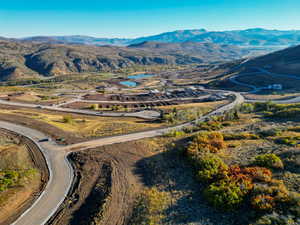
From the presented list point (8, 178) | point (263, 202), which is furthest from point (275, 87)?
point (8, 178)

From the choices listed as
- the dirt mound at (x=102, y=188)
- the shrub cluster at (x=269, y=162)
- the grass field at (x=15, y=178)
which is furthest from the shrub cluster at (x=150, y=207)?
the grass field at (x=15, y=178)

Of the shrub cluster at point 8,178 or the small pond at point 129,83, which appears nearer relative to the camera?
the shrub cluster at point 8,178

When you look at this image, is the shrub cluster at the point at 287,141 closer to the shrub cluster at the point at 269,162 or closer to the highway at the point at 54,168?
the shrub cluster at the point at 269,162

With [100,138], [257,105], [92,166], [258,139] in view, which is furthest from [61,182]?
[257,105]

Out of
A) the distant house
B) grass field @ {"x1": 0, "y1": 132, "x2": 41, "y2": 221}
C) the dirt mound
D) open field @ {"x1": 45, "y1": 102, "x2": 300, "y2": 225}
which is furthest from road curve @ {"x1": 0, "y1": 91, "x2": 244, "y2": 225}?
the distant house

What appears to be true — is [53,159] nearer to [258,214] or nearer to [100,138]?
[100,138]

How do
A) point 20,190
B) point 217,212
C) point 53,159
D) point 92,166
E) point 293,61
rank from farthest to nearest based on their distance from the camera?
point 293,61, point 53,159, point 92,166, point 20,190, point 217,212

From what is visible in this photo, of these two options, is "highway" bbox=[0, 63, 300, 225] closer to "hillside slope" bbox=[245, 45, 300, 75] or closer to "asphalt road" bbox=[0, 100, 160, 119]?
"asphalt road" bbox=[0, 100, 160, 119]

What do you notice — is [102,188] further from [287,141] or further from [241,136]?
[287,141]
